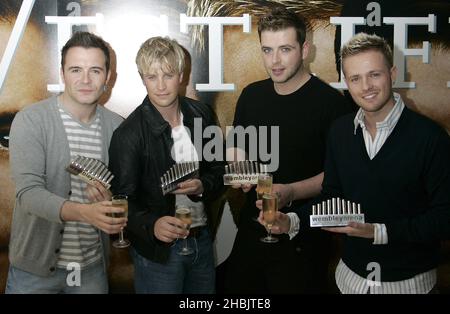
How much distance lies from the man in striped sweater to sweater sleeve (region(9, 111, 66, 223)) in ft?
4.55

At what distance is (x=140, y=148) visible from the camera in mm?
3064

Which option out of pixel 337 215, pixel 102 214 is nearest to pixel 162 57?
pixel 102 214

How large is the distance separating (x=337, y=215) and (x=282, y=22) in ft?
4.53

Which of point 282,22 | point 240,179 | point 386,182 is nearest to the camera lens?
point 386,182

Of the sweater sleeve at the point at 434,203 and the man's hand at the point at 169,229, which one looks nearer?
the sweater sleeve at the point at 434,203

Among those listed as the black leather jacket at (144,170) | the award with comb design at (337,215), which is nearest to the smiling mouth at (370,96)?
the award with comb design at (337,215)

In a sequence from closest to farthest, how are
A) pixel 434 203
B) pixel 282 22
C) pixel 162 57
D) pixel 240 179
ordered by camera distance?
pixel 434 203, pixel 162 57, pixel 240 179, pixel 282 22

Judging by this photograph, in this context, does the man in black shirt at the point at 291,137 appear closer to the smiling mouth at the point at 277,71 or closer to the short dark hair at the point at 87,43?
the smiling mouth at the point at 277,71

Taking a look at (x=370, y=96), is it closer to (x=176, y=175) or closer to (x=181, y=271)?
(x=176, y=175)

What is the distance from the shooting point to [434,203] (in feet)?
8.78

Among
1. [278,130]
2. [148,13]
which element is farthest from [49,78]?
[278,130]

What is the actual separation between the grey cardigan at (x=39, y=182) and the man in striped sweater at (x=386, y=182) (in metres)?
1.40

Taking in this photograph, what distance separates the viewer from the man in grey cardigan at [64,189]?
2957 millimetres

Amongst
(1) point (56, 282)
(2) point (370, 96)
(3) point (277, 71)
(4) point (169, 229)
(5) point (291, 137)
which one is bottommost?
(1) point (56, 282)
